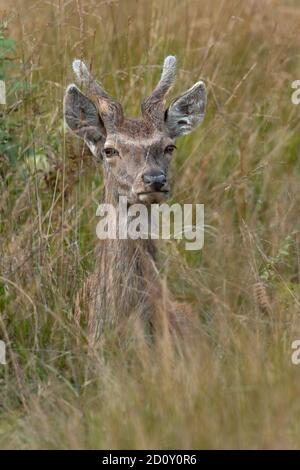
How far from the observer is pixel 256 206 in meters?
8.77

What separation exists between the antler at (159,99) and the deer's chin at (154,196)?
578mm

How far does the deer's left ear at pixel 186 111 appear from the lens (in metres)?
7.41

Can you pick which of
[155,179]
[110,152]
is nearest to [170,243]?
[110,152]

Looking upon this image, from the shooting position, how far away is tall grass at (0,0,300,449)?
5469 millimetres

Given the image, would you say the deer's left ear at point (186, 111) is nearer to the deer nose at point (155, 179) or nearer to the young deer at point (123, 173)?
the young deer at point (123, 173)

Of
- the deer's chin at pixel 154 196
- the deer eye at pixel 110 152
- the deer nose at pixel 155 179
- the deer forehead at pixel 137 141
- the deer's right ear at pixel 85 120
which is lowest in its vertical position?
the deer's chin at pixel 154 196

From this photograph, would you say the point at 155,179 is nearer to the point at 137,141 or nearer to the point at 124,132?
the point at 137,141

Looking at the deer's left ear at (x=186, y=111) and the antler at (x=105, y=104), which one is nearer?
the antler at (x=105, y=104)

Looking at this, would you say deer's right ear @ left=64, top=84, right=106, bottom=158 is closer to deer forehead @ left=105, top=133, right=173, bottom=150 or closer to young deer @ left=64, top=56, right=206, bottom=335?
young deer @ left=64, top=56, right=206, bottom=335

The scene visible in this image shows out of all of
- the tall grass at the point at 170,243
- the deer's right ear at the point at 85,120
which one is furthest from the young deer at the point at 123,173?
the tall grass at the point at 170,243

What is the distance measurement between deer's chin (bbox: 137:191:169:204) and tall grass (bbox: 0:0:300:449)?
16.1 inches

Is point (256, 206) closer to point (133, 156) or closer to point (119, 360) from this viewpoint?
point (133, 156)

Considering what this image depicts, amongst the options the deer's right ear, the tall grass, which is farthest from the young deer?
the tall grass

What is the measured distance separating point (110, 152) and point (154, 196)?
0.50 metres
